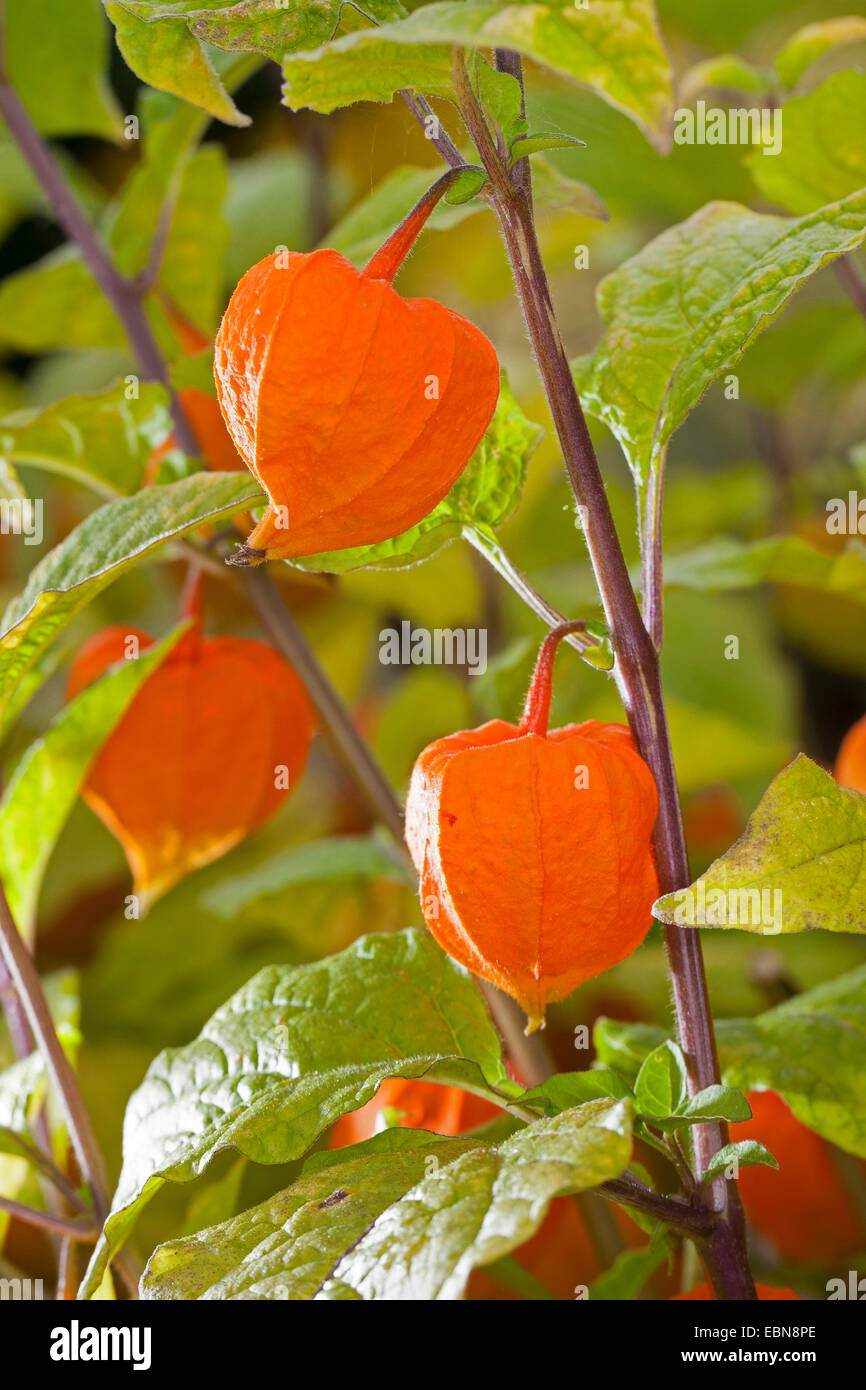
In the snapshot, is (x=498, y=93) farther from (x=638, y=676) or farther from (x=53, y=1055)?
(x=53, y=1055)

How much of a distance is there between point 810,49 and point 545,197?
27 centimetres

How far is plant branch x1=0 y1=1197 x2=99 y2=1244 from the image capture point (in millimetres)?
386

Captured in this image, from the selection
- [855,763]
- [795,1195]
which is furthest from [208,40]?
[795,1195]

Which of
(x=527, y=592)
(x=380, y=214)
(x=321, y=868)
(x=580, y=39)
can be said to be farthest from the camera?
(x=321, y=868)

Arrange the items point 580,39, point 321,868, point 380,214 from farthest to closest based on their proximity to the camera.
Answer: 1. point 321,868
2. point 380,214
3. point 580,39

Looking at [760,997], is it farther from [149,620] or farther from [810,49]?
[149,620]

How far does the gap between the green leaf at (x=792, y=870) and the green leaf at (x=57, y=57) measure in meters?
0.55

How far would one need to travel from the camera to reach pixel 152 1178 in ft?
1.01

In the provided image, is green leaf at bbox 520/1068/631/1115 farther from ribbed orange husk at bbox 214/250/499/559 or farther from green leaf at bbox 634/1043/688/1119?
ribbed orange husk at bbox 214/250/499/559

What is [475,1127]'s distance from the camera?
433 mm

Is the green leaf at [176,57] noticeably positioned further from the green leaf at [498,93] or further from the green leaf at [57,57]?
the green leaf at [57,57]

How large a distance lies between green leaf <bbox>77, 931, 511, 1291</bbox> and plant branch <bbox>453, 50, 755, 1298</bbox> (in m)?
0.05

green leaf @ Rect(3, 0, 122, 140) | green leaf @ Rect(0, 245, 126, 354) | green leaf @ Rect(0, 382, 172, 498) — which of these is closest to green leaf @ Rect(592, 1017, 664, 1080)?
green leaf @ Rect(0, 382, 172, 498)

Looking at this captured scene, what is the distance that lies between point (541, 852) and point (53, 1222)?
0.70 feet
